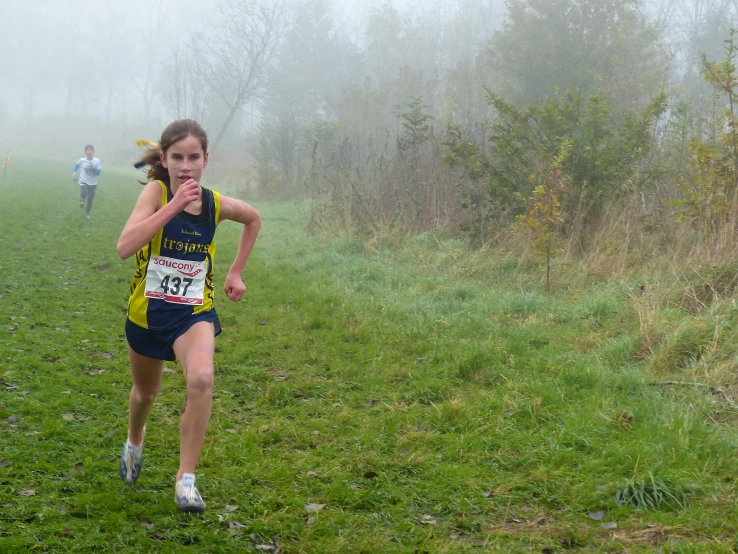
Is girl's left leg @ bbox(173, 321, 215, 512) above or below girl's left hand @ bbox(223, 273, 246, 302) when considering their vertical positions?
below

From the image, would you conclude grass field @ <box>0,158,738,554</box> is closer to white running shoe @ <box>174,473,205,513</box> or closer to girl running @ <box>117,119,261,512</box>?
white running shoe @ <box>174,473,205,513</box>

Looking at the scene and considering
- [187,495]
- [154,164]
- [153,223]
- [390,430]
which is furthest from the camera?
[390,430]

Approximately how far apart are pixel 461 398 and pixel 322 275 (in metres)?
5.65

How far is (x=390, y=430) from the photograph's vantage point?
514 cm

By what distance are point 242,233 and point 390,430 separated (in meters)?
1.97

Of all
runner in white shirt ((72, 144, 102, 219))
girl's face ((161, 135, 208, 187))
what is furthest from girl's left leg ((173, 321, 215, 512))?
runner in white shirt ((72, 144, 102, 219))

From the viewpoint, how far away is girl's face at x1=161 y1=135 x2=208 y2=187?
3.63 m

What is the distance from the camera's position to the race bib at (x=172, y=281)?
143 inches

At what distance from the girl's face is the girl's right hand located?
0.28m

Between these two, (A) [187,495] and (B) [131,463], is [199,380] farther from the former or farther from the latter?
(B) [131,463]

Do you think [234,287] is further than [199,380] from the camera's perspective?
Yes

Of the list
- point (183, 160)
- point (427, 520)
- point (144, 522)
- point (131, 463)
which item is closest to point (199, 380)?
point (144, 522)

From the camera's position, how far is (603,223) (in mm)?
10188

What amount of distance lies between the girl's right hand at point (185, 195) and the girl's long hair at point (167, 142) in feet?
1.34
